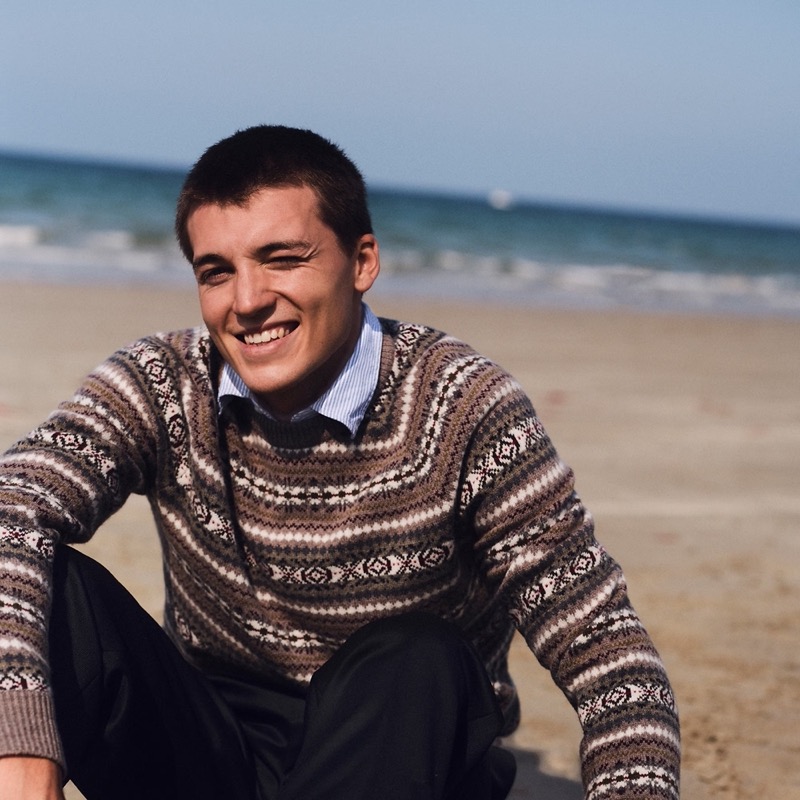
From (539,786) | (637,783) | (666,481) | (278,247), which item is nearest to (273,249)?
(278,247)

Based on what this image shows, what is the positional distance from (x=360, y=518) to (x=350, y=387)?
0.22 m

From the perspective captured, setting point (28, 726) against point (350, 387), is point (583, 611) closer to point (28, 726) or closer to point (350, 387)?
point (350, 387)

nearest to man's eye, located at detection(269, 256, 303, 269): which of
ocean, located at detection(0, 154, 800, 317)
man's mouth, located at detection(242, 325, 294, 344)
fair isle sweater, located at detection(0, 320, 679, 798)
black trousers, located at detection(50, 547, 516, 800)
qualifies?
man's mouth, located at detection(242, 325, 294, 344)

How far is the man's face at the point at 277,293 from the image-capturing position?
2.16 metres

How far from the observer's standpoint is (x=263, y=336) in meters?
2.18

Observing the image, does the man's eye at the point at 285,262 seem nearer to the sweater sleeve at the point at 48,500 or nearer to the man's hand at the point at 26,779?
the sweater sleeve at the point at 48,500

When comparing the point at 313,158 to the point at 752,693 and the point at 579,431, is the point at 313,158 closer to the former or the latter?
the point at 752,693

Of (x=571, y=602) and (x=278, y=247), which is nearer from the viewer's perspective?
(x=571, y=602)

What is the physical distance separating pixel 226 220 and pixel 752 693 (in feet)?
7.00


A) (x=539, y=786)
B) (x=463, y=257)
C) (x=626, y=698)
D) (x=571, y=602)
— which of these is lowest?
(x=463, y=257)

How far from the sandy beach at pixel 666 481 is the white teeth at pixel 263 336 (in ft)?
4.17

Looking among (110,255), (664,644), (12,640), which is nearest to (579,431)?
(664,644)

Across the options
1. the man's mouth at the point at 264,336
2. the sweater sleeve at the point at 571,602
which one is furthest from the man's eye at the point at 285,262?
the sweater sleeve at the point at 571,602

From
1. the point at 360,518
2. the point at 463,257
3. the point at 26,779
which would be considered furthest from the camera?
the point at 463,257
